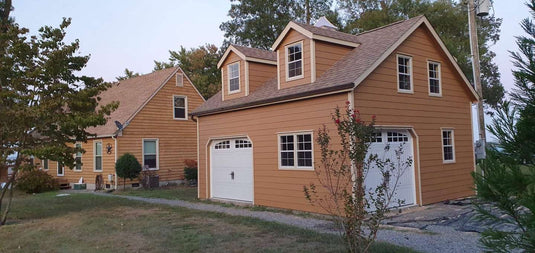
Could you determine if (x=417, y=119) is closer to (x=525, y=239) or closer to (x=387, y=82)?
(x=387, y=82)

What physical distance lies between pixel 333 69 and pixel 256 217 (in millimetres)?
4888

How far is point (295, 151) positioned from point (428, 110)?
4.57 m

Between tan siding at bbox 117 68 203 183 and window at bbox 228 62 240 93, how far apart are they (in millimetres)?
7784

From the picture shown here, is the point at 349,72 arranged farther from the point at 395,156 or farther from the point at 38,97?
the point at 38,97

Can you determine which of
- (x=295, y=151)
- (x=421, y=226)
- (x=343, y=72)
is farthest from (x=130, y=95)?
Result: (x=421, y=226)

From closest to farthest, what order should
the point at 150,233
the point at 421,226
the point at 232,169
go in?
the point at 150,233, the point at 421,226, the point at 232,169

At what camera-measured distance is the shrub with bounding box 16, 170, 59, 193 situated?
20750mm

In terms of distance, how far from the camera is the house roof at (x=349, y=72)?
1083cm

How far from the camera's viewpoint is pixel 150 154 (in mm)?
21500

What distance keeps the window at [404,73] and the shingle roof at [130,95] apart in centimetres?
1360

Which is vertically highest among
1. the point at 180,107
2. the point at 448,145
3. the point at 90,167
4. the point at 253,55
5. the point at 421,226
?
the point at 253,55

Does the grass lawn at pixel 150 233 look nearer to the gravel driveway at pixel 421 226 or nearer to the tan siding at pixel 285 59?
the gravel driveway at pixel 421 226

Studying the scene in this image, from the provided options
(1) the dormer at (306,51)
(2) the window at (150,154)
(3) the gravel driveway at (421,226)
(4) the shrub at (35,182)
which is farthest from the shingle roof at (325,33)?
(4) the shrub at (35,182)

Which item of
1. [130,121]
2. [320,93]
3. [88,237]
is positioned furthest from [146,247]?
[130,121]
